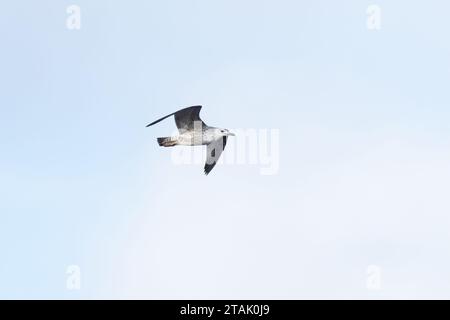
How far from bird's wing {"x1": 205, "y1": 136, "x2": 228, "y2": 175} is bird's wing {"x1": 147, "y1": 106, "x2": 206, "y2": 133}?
4066 mm

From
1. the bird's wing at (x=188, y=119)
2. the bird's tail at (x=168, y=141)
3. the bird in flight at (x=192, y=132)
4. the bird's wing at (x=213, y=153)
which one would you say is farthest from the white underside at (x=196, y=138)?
the bird's wing at (x=213, y=153)

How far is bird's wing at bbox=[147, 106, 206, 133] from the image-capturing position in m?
44.2

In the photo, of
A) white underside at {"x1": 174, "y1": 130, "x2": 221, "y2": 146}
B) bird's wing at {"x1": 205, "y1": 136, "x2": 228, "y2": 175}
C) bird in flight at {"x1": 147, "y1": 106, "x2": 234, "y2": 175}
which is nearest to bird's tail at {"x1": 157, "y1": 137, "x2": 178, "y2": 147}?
bird in flight at {"x1": 147, "y1": 106, "x2": 234, "y2": 175}

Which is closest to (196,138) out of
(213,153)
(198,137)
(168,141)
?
(198,137)

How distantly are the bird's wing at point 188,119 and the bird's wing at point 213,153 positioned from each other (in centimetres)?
407

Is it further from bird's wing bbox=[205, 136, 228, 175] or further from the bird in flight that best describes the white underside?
bird's wing bbox=[205, 136, 228, 175]

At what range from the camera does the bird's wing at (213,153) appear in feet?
162
